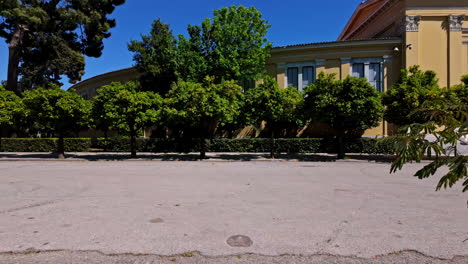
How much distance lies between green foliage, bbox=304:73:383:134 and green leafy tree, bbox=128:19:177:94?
13.1 meters

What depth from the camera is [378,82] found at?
26094mm

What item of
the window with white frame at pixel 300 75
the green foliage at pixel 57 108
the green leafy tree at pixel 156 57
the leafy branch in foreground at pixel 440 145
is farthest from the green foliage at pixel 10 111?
the leafy branch in foreground at pixel 440 145

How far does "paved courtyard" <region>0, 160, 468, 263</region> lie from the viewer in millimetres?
3516

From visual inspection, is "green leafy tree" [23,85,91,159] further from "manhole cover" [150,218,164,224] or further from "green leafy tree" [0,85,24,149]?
"manhole cover" [150,218,164,224]

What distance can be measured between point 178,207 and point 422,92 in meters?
17.6

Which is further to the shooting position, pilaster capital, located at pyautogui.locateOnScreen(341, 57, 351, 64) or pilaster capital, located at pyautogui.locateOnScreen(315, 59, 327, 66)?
pilaster capital, located at pyautogui.locateOnScreen(315, 59, 327, 66)

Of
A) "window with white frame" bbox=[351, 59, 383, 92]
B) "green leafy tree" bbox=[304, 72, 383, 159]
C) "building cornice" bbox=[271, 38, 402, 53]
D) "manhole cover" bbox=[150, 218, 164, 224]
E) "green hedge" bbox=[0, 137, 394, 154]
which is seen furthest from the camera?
"window with white frame" bbox=[351, 59, 383, 92]

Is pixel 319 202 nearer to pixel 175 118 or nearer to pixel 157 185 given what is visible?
pixel 157 185

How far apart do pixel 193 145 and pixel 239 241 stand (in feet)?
70.0

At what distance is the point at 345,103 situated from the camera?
58.4ft

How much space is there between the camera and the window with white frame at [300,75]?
27547 mm

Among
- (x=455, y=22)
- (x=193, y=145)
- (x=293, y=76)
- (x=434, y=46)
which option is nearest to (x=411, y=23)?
(x=434, y=46)

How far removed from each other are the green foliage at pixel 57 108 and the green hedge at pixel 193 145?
6.25m

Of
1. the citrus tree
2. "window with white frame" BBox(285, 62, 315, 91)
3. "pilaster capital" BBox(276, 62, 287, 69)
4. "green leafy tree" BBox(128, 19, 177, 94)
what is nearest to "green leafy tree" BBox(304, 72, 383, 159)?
"window with white frame" BBox(285, 62, 315, 91)
